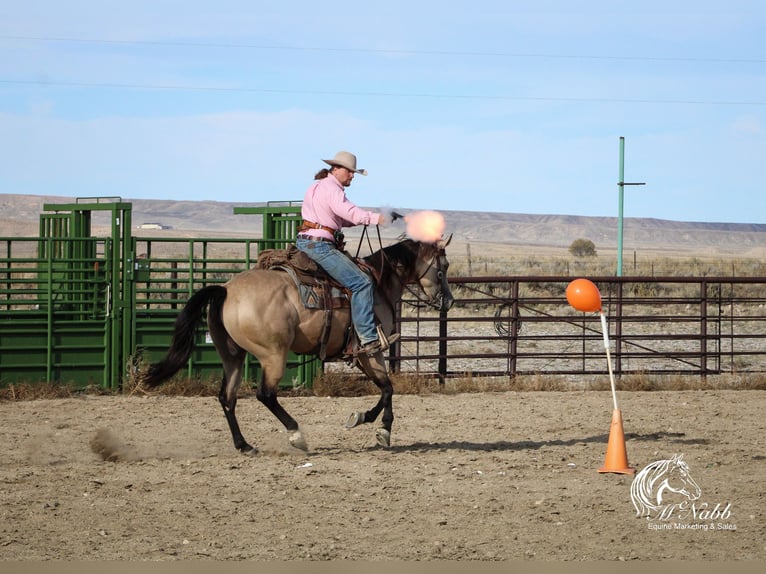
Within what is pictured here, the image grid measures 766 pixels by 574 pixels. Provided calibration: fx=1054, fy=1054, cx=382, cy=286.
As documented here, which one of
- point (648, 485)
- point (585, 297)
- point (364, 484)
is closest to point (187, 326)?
point (364, 484)

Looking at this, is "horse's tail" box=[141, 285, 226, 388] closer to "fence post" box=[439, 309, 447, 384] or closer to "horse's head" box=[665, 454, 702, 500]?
"horse's head" box=[665, 454, 702, 500]

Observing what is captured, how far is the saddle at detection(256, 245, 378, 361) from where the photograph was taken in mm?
8594

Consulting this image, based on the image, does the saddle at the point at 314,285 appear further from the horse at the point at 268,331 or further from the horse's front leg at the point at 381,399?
the horse's front leg at the point at 381,399

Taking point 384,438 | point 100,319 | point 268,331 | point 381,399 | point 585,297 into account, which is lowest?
point 384,438

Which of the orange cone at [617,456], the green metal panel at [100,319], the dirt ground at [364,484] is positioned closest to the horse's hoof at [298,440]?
the dirt ground at [364,484]

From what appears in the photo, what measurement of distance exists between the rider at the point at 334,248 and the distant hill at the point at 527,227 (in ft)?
409

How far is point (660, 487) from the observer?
6926 mm

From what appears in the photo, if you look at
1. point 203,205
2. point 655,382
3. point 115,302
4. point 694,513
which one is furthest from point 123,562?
point 203,205

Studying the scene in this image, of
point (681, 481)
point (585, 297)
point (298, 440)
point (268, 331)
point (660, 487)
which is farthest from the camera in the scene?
point (298, 440)

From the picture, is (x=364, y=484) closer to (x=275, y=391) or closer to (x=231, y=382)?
(x=275, y=391)

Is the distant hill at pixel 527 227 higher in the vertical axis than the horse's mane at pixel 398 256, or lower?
higher

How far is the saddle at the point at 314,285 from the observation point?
28.2 ft

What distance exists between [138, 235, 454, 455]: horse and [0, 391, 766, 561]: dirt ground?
1.44 ft

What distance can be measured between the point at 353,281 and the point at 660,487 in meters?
3.02
